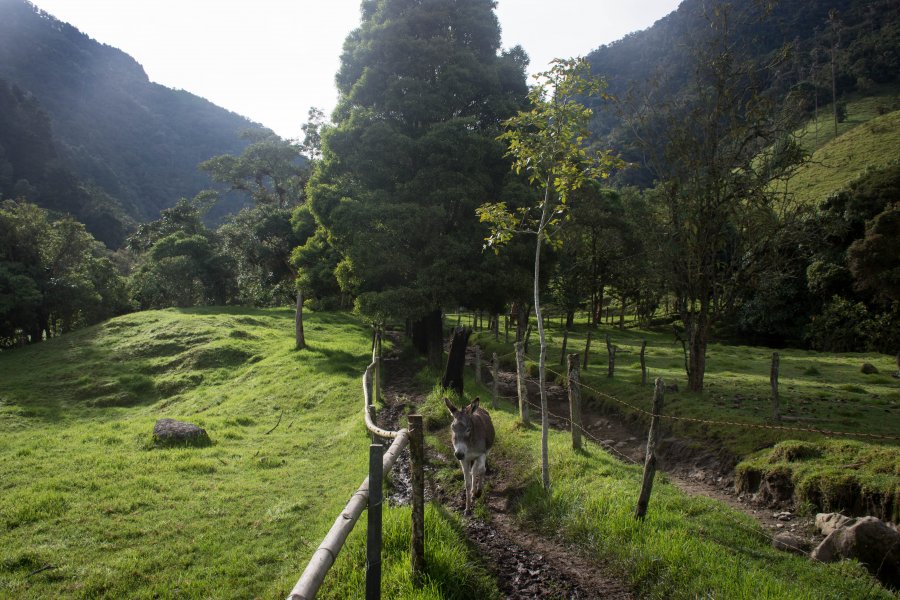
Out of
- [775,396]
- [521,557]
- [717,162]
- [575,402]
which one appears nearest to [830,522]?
[575,402]

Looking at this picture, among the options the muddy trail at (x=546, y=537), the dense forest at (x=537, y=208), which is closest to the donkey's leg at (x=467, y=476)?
the muddy trail at (x=546, y=537)

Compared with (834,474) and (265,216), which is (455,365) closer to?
(834,474)

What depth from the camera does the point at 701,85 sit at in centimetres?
1458

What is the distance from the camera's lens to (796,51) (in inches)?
679

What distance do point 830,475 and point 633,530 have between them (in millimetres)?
5040

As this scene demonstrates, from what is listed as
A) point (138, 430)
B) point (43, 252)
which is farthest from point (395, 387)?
point (43, 252)

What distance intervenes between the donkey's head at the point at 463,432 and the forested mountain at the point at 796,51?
11.2 metres

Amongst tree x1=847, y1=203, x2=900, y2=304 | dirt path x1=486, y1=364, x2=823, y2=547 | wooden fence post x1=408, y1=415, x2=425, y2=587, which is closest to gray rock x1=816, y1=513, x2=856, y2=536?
dirt path x1=486, y1=364, x2=823, y2=547

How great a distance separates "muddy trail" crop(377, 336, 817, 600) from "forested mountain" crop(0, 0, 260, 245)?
90638 mm

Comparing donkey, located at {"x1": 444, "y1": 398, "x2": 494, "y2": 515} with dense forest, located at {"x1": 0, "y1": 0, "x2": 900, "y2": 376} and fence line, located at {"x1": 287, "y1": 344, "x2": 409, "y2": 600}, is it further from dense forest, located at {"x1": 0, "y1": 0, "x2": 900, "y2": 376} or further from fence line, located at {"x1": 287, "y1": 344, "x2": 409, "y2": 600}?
dense forest, located at {"x1": 0, "y1": 0, "x2": 900, "y2": 376}

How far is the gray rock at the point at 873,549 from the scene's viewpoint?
586 centimetres

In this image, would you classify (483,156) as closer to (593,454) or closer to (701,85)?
(701,85)

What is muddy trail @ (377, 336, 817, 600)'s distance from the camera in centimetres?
560

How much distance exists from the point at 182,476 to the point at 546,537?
7.53m
